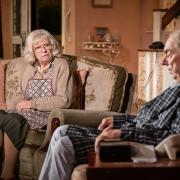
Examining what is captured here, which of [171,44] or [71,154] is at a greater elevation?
[171,44]

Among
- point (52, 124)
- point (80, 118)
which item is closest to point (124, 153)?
point (80, 118)

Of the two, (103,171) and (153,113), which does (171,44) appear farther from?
(103,171)

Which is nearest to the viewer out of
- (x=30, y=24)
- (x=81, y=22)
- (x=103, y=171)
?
(x=103, y=171)

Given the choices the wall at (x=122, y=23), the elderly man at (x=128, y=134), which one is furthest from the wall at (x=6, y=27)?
the elderly man at (x=128, y=134)

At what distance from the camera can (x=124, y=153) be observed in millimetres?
2047

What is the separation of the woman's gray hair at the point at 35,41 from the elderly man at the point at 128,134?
1.27 m

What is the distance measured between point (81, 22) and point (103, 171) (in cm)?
497

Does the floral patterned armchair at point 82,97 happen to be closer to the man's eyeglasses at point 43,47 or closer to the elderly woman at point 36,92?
the elderly woman at point 36,92

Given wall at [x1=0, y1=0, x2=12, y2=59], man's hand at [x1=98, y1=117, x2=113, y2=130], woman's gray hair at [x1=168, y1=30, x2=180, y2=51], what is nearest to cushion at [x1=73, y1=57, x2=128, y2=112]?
man's hand at [x1=98, y1=117, x2=113, y2=130]

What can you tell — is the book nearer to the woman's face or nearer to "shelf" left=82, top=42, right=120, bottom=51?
the woman's face

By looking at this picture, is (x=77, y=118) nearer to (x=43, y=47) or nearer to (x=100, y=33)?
(x=43, y=47)

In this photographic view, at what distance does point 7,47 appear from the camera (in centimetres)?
876

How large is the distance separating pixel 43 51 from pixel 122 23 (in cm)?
348

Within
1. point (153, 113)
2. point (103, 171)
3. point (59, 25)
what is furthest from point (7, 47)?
point (103, 171)
